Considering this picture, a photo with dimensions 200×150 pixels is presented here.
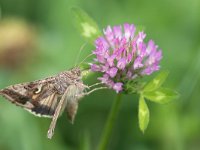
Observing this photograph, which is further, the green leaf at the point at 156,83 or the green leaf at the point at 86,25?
the green leaf at the point at 86,25

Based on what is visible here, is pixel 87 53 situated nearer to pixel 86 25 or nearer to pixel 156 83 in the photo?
pixel 86 25

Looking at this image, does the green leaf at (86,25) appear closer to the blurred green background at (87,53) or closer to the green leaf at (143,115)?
the green leaf at (143,115)

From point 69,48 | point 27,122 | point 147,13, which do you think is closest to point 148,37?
point 147,13

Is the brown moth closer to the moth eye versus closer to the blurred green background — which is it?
the moth eye

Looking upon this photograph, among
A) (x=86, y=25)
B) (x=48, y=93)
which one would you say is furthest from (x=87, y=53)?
(x=48, y=93)

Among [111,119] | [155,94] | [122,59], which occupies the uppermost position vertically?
[122,59]

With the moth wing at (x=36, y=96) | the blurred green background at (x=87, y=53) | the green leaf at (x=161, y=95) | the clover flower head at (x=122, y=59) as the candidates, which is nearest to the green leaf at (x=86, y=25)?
the clover flower head at (x=122, y=59)

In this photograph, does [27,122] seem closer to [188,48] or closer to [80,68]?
[80,68]
